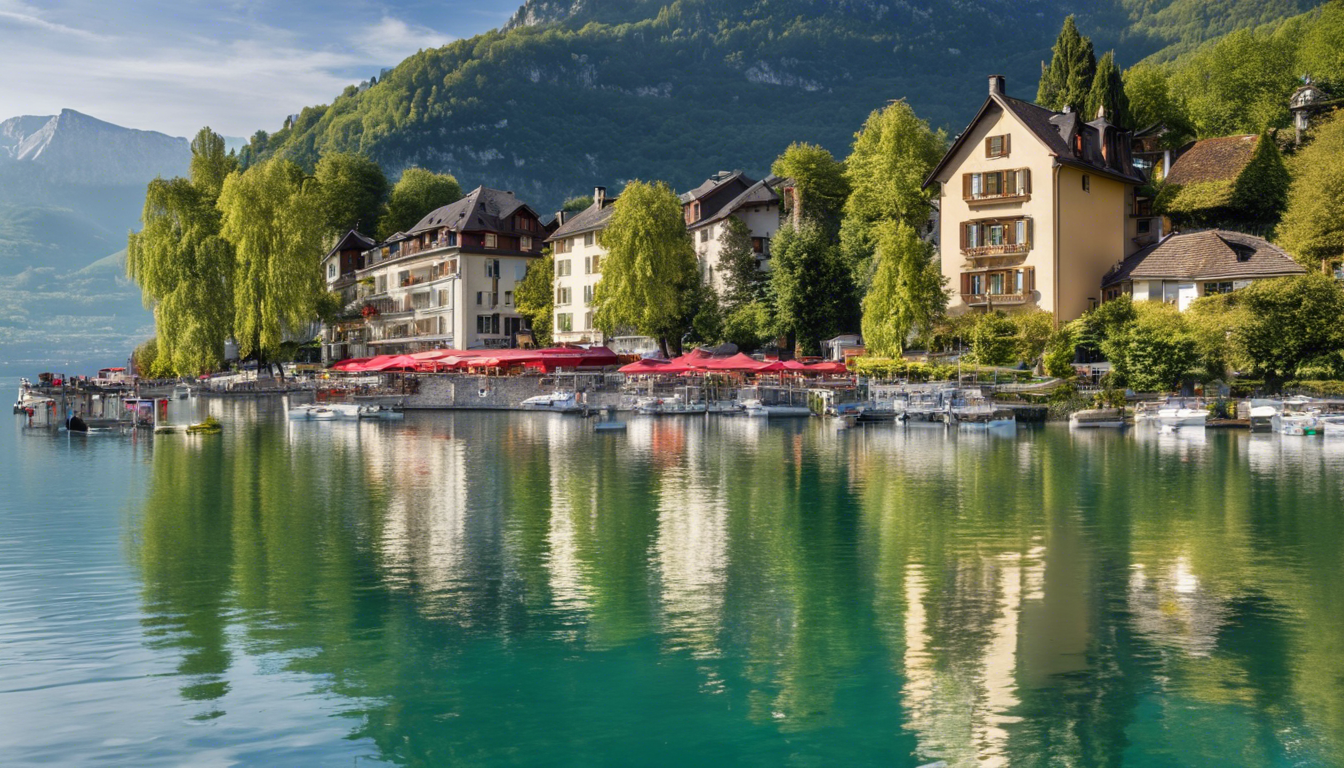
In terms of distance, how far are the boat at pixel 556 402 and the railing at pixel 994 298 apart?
95.3ft

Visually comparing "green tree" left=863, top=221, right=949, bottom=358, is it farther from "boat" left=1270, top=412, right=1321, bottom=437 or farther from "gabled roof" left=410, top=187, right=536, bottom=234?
"gabled roof" left=410, top=187, right=536, bottom=234

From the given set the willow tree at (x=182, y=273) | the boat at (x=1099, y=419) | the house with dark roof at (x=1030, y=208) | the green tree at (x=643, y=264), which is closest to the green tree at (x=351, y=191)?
the willow tree at (x=182, y=273)

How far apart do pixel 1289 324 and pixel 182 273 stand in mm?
77346

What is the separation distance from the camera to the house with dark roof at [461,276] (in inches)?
4899

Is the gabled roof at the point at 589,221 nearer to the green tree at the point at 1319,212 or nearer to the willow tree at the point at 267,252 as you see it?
the willow tree at the point at 267,252

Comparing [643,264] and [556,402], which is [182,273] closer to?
[556,402]

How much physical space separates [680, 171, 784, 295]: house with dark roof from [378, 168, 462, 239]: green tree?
6005 centimetres

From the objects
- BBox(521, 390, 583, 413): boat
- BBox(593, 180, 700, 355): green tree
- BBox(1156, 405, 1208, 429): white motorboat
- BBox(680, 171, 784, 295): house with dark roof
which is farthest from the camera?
BBox(680, 171, 784, 295): house with dark roof

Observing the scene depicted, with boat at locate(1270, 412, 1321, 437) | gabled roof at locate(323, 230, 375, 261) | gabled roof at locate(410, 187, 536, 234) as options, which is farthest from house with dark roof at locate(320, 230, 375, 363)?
boat at locate(1270, 412, 1321, 437)

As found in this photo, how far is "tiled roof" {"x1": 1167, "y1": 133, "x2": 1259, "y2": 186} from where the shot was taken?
277ft

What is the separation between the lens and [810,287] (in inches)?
3647

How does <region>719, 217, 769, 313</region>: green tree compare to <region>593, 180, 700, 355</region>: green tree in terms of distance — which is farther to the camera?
<region>719, 217, 769, 313</region>: green tree

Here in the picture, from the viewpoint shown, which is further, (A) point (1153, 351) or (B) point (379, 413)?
(B) point (379, 413)

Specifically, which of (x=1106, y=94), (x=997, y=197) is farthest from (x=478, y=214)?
(x=1106, y=94)
